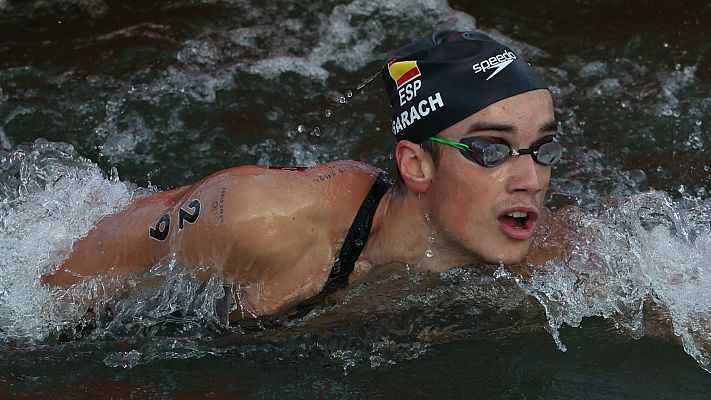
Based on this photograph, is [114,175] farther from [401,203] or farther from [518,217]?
[518,217]

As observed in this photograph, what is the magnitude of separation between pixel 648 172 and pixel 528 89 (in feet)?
7.38

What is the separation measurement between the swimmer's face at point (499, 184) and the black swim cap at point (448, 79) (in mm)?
53

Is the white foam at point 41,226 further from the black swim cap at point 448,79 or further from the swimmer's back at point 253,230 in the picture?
the black swim cap at point 448,79

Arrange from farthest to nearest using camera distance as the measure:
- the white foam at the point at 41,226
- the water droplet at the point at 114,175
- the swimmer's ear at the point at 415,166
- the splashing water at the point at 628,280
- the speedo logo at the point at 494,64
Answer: the water droplet at the point at 114,175
the white foam at the point at 41,226
the splashing water at the point at 628,280
the swimmer's ear at the point at 415,166
the speedo logo at the point at 494,64

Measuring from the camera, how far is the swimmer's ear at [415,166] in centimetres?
434

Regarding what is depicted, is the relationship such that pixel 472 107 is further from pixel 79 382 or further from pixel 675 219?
pixel 79 382

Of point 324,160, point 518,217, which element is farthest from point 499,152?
point 324,160

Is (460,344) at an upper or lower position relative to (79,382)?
lower

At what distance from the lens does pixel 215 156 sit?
6.24 meters

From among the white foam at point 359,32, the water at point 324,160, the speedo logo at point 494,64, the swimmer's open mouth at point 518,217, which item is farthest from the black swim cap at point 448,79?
the white foam at point 359,32

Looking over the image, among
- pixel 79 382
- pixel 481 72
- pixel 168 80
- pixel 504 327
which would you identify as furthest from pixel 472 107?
pixel 168 80

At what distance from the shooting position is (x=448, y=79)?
4.28 meters

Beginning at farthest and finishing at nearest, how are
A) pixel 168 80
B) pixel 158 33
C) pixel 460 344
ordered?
1. pixel 158 33
2. pixel 168 80
3. pixel 460 344

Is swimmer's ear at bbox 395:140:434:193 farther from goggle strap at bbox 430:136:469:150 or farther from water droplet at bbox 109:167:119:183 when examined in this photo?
water droplet at bbox 109:167:119:183
